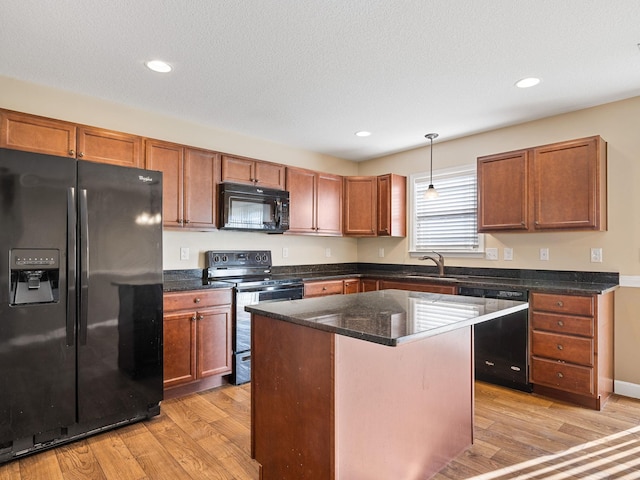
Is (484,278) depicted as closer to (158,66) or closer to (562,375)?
(562,375)

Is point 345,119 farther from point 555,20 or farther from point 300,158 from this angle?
point 555,20

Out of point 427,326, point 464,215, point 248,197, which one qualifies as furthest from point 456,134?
point 427,326

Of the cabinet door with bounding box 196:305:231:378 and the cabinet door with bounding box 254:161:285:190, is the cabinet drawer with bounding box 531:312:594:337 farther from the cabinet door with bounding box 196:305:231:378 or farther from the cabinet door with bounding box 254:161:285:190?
the cabinet door with bounding box 254:161:285:190

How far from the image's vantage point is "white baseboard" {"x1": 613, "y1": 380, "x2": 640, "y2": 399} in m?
3.05

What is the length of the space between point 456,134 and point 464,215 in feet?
2.92

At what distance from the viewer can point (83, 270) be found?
2.39 meters

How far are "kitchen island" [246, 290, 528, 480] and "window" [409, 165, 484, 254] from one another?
224 centimetres

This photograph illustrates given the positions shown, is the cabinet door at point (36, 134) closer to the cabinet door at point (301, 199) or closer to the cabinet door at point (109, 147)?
the cabinet door at point (109, 147)

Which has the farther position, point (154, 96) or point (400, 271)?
point (400, 271)

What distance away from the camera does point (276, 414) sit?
1823mm

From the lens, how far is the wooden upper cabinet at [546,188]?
3.05m

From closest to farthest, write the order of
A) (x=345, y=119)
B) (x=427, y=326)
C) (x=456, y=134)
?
(x=427, y=326), (x=345, y=119), (x=456, y=134)

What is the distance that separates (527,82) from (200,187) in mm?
2818

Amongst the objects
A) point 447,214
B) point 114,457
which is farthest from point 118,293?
point 447,214
